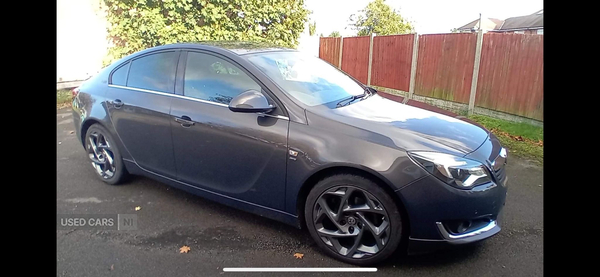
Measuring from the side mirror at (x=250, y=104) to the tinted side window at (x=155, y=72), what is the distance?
0.94m

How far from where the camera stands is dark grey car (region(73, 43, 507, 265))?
2389mm

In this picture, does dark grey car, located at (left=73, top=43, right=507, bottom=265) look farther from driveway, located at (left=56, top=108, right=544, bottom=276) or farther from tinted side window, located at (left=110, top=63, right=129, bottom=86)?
driveway, located at (left=56, top=108, right=544, bottom=276)

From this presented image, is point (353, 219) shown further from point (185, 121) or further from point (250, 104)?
point (185, 121)

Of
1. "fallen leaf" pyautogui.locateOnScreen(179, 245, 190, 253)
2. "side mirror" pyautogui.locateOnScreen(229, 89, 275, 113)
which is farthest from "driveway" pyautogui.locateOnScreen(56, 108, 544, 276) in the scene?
"side mirror" pyautogui.locateOnScreen(229, 89, 275, 113)

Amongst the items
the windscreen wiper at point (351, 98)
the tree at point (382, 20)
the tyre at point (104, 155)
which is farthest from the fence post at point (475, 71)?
the tree at point (382, 20)

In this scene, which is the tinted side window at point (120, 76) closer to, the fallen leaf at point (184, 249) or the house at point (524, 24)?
the fallen leaf at point (184, 249)

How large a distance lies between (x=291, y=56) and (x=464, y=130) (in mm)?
1682

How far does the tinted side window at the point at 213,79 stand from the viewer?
3031 millimetres

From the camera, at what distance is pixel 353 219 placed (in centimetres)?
259

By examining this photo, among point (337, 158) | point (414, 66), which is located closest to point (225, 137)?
point (337, 158)

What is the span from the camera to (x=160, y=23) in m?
9.02

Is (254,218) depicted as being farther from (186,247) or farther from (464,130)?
(464,130)
